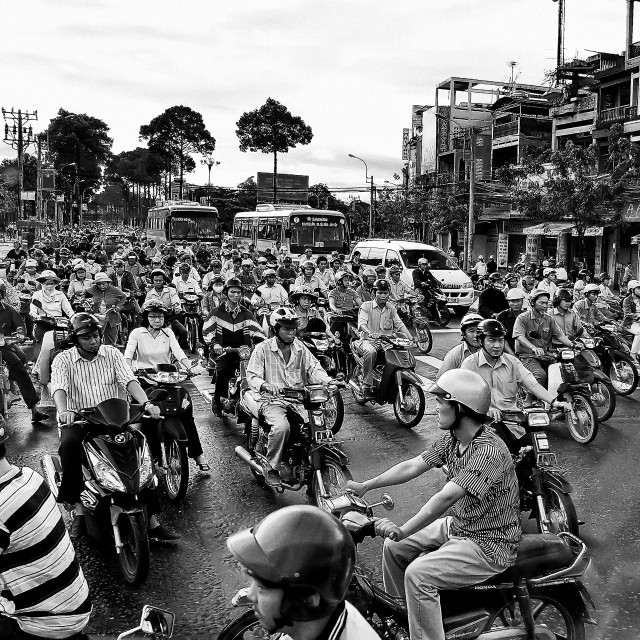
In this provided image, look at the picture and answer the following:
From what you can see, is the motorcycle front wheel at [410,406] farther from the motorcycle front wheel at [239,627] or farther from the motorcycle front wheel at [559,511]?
the motorcycle front wheel at [239,627]

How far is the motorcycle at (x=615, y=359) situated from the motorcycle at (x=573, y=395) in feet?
7.10

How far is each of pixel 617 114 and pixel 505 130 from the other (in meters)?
12.6

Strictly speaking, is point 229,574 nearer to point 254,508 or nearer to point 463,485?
point 254,508

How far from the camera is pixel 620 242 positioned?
34.0 meters

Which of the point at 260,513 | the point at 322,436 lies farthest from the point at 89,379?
the point at 322,436

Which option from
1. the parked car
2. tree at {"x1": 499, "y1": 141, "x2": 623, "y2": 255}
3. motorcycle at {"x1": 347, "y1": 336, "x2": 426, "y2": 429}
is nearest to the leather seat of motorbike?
motorcycle at {"x1": 347, "y1": 336, "x2": 426, "y2": 429}

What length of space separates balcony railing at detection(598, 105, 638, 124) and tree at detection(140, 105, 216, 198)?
4818 cm

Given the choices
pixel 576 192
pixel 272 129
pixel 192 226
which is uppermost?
pixel 272 129

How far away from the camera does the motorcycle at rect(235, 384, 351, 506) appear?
5.92m

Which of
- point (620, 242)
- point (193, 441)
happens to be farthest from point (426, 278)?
point (620, 242)

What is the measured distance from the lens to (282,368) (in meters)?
7.00

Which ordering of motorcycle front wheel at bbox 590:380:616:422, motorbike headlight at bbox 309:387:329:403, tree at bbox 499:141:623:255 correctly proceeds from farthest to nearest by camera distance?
1. tree at bbox 499:141:623:255
2. motorcycle front wheel at bbox 590:380:616:422
3. motorbike headlight at bbox 309:387:329:403

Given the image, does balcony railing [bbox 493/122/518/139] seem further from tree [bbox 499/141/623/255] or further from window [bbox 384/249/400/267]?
window [bbox 384/249/400/267]

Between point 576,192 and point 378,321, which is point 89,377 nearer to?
point 378,321
